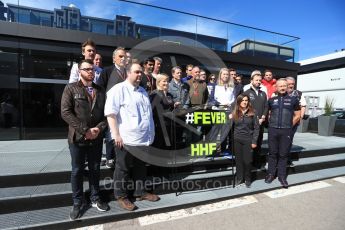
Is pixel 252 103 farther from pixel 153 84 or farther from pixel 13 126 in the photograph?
pixel 13 126

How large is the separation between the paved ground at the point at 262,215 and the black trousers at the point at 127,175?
0.44 metres

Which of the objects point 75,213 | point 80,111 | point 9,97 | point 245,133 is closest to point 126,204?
point 75,213

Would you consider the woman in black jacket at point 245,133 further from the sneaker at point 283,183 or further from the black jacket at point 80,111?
the black jacket at point 80,111

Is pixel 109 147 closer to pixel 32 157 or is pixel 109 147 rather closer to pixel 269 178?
pixel 32 157

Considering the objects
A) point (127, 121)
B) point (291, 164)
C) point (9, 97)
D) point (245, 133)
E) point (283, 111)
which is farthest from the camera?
point (9, 97)

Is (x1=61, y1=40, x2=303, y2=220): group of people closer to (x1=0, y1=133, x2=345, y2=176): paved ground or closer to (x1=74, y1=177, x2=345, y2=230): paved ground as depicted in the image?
(x1=74, y1=177, x2=345, y2=230): paved ground

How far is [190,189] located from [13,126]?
5642mm

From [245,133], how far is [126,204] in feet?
7.92

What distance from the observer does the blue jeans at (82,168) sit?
332 centimetres

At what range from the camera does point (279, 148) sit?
16.2 feet

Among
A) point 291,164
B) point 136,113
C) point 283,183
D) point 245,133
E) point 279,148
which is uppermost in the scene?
point 136,113

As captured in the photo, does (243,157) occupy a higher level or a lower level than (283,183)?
higher

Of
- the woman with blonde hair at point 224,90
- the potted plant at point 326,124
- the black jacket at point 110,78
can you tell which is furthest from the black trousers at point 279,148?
the potted plant at point 326,124

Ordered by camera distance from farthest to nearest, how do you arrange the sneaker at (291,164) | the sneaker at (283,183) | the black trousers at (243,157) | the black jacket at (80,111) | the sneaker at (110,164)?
the sneaker at (291,164)
the sneaker at (283,183)
the black trousers at (243,157)
the sneaker at (110,164)
the black jacket at (80,111)
